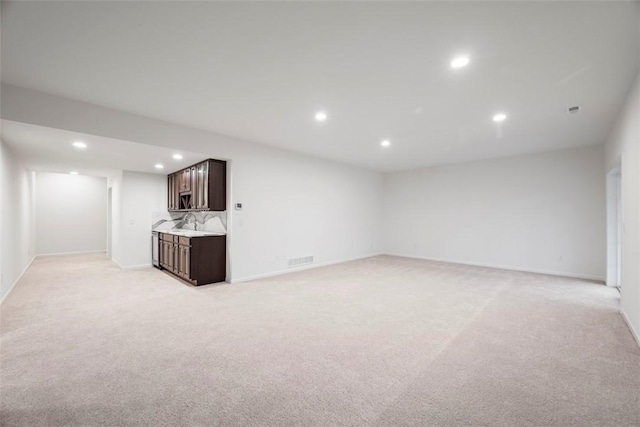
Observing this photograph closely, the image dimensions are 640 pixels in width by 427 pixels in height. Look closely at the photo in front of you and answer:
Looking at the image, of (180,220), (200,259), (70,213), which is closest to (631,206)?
(200,259)

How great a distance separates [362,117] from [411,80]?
111cm

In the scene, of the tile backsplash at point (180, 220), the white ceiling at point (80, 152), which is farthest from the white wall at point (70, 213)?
the tile backsplash at point (180, 220)

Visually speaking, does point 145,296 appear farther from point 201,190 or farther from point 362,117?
point 362,117

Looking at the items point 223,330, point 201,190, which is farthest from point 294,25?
point 201,190

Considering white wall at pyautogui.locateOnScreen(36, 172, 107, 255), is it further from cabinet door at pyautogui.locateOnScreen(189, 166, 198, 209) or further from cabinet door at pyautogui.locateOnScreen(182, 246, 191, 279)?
cabinet door at pyautogui.locateOnScreen(182, 246, 191, 279)

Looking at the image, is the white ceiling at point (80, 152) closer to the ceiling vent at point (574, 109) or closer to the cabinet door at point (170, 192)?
the cabinet door at point (170, 192)

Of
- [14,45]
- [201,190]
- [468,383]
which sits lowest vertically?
[468,383]

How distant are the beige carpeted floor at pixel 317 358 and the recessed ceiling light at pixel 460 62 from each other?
2.64m

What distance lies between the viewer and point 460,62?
8.11 feet

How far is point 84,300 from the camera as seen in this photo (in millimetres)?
3932

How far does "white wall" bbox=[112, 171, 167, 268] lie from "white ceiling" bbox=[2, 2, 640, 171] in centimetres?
354

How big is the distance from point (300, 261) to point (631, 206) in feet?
16.7

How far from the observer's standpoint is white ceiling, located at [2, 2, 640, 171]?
6.18ft

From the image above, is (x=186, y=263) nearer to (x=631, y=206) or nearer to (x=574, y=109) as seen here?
→ (x=631, y=206)
